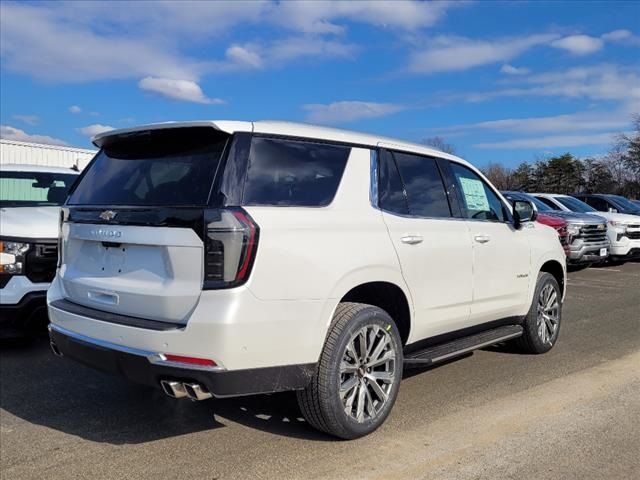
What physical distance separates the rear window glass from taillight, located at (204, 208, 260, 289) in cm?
18

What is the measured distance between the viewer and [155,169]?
3.58m

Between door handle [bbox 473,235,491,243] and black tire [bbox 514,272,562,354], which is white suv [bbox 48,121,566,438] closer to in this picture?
door handle [bbox 473,235,491,243]

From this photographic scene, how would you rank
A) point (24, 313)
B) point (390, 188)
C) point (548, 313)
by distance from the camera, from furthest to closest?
point (548, 313) < point (24, 313) < point (390, 188)

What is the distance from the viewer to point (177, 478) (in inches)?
127

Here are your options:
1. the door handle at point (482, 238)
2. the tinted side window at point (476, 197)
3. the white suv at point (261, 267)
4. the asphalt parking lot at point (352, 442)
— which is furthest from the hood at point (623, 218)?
the white suv at point (261, 267)

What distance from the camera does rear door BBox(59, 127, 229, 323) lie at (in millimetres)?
3172

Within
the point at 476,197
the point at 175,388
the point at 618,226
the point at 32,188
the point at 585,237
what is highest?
the point at 32,188

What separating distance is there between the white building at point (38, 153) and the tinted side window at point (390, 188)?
59.3 feet

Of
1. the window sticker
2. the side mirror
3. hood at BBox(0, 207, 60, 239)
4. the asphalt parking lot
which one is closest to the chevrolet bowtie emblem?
the asphalt parking lot

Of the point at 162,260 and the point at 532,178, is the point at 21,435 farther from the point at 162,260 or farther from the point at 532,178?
the point at 532,178

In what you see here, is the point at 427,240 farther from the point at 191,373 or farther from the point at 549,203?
the point at 549,203

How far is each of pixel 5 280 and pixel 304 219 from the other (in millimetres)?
3389

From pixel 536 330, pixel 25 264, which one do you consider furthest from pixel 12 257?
pixel 536 330

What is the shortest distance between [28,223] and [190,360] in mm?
3311
